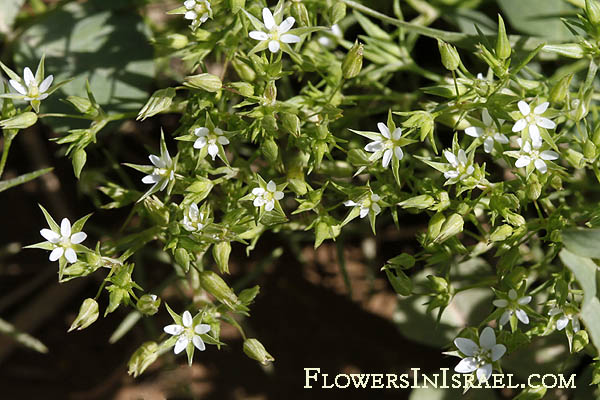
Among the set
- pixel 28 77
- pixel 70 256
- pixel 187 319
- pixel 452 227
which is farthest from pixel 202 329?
pixel 28 77

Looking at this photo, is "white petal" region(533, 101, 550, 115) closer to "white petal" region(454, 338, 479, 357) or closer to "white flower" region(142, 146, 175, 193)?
"white petal" region(454, 338, 479, 357)

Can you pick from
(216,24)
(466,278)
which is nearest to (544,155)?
(466,278)

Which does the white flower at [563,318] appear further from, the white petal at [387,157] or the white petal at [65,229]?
the white petal at [65,229]

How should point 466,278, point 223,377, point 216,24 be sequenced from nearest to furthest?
point 216,24 → point 466,278 → point 223,377

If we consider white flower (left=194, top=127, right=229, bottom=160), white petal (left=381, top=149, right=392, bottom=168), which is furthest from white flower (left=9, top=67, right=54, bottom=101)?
white petal (left=381, top=149, right=392, bottom=168)

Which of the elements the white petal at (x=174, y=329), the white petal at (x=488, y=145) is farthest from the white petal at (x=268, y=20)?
the white petal at (x=174, y=329)

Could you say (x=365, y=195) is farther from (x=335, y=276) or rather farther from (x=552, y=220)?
(x=335, y=276)
